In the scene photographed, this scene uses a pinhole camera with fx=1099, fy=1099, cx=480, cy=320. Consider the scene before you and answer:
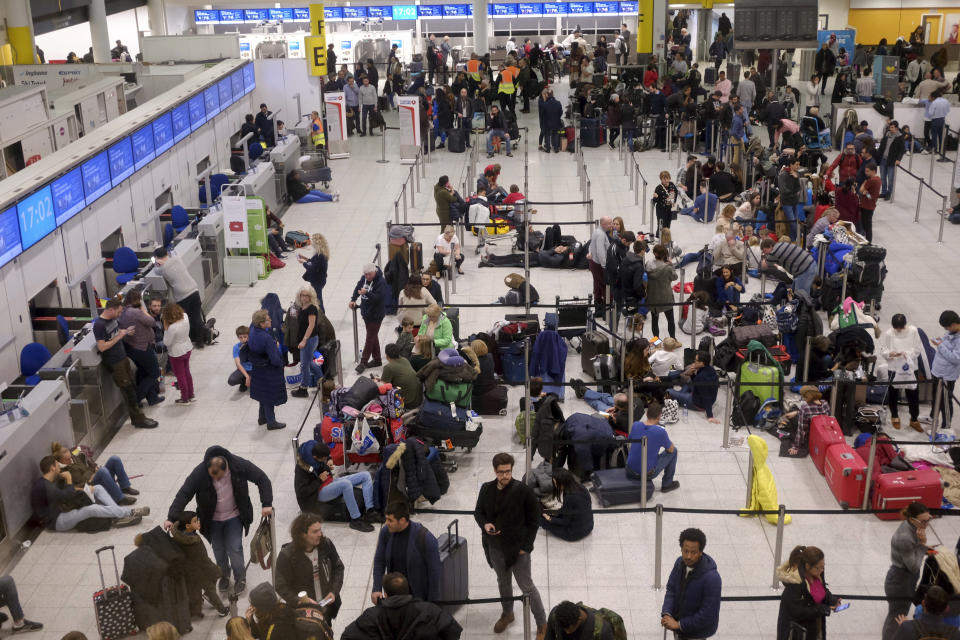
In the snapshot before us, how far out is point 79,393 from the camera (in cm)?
1142

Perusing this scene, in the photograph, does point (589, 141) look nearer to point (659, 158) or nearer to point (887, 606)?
point (659, 158)

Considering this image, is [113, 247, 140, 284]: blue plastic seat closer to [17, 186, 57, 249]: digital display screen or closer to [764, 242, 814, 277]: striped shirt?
[17, 186, 57, 249]: digital display screen

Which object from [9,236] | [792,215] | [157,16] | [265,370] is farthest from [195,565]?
[157,16]

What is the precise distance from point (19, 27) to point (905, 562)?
95.1 feet

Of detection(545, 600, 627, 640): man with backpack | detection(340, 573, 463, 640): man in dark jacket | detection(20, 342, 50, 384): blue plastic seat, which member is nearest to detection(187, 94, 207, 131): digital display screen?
detection(20, 342, 50, 384): blue plastic seat

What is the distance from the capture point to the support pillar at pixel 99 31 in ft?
115

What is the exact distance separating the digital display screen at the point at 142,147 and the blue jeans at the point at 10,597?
1003 centimetres

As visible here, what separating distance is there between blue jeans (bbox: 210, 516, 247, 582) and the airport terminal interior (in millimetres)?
143

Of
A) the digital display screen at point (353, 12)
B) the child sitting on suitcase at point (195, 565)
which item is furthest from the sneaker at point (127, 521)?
the digital display screen at point (353, 12)

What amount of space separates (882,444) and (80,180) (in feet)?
35.8

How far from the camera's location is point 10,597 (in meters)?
8.55

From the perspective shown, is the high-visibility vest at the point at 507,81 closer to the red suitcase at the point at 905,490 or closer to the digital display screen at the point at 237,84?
the digital display screen at the point at 237,84

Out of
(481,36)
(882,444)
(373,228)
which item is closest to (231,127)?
(373,228)

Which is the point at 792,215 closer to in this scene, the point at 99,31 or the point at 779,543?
the point at 779,543
